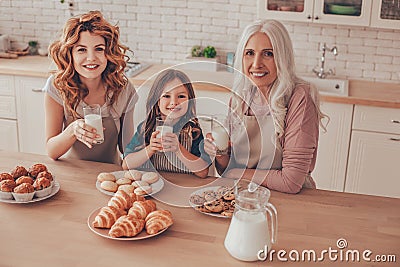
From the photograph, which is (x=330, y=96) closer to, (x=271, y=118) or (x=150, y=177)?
(x=271, y=118)

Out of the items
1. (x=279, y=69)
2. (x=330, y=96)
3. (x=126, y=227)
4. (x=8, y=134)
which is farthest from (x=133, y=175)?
(x=8, y=134)

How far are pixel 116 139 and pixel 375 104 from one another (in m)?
1.70

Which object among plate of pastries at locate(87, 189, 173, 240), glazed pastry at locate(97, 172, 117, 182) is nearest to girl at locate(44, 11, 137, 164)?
glazed pastry at locate(97, 172, 117, 182)

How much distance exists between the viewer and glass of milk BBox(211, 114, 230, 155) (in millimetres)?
1898

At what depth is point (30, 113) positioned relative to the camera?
3904 millimetres

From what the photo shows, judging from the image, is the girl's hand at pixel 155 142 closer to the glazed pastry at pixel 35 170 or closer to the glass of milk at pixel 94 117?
the glass of milk at pixel 94 117

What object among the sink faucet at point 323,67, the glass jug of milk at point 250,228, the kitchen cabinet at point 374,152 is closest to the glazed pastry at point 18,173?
the glass jug of milk at point 250,228

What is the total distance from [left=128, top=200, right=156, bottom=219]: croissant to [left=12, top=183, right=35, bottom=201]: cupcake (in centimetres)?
39

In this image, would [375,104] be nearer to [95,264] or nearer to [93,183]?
[93,183]

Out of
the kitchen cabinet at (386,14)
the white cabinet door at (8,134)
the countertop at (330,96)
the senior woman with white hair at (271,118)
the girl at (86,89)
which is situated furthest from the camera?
the white cabinet door at (8,134)

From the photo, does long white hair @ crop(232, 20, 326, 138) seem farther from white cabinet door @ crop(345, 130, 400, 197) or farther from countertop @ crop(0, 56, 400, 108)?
white cabinet door @ crop(345, 130, 400, 197)

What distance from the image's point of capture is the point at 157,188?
1962 mm

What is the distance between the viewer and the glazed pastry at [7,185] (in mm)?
1870

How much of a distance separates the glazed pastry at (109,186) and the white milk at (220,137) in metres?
0.40
